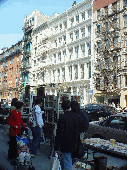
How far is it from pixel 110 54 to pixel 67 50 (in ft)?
34.9

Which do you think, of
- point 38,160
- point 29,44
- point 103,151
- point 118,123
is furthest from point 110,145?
point 29,44

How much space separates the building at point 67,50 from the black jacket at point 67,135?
26.4 meters

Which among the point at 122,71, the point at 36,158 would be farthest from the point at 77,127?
the point at 122,71

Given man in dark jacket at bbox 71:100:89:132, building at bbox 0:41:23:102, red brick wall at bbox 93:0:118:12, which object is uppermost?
red brick wall at bbox 93:0:118:12

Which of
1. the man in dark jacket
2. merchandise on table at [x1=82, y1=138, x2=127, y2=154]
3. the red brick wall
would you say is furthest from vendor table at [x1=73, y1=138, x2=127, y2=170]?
the red brick wall

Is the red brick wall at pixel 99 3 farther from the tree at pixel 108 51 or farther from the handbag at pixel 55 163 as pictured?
the handbag at pixel 55 163

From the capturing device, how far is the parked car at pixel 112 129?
6.87 m

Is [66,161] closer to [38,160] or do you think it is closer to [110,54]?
[38,160]

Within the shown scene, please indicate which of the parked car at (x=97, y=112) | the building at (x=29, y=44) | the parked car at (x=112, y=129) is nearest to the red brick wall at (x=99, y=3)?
the building at (x=29, y=44)

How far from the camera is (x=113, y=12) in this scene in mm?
29188

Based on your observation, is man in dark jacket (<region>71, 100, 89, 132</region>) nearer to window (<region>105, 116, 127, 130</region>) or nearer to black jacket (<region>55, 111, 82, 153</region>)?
black jacket (<region>55, 111, 82, 153</region>)

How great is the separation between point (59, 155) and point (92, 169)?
0.98 meters

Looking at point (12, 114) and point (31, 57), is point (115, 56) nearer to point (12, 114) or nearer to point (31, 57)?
point (31, 57)

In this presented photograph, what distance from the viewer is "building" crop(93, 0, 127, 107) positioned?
88.0ft
